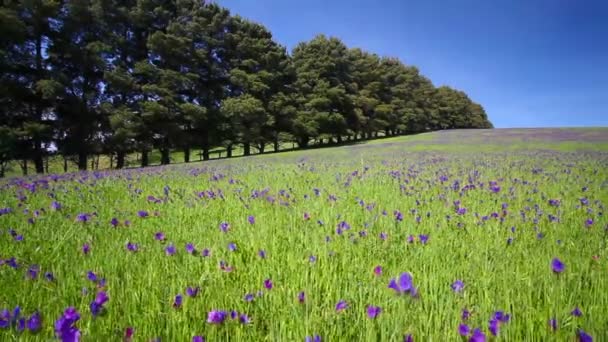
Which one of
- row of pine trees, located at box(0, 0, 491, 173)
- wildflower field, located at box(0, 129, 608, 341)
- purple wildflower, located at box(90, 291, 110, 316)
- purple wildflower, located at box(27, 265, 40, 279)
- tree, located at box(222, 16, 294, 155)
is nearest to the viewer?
purple wildflower, located at box(90, 291, 110, 316)

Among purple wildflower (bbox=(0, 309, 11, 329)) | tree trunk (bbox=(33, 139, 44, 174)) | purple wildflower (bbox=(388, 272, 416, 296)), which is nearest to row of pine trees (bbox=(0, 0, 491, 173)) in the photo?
tree trunk (bbox=(33, 139, 44, 174))

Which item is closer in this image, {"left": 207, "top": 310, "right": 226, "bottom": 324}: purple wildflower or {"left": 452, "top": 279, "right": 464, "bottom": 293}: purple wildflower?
{"left": 207, "top": 310, "right": 226, "bottom": 324}: purple wildflower

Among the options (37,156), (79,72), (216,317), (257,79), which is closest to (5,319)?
(216,317)

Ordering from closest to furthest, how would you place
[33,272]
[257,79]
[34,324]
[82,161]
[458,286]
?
[34,324], [458,286], [33,272], [82,161], [257,79]

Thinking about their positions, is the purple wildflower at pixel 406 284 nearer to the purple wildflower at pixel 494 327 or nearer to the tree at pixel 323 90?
the purple wildflower at pixel 494 327

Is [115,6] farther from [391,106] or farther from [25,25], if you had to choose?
[391,106]

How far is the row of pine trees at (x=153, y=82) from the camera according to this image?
65.7 ft

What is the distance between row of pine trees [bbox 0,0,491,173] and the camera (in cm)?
2002

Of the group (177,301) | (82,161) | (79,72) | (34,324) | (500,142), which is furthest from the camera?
(500,142)

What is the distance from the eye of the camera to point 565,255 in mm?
2129

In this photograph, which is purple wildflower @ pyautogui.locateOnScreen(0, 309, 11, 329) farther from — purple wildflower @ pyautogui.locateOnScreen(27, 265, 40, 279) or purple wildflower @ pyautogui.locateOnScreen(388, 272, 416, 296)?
purple wildflower @ pyautogui.locateOnScreen(388, 272, 416, 296)

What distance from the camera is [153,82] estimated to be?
25.6 meters

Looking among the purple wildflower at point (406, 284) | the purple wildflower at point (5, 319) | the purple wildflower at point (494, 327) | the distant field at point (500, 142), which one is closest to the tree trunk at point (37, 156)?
the distant field at point (500, 142)

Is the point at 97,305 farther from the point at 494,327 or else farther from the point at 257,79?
the point at 257,79
